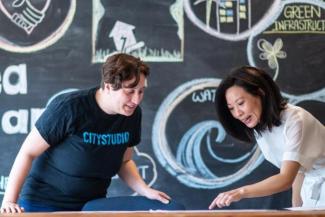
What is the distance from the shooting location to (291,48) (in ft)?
9.02

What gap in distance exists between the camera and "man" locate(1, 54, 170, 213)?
1.82 meters

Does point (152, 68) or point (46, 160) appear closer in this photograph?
point (46, 160)

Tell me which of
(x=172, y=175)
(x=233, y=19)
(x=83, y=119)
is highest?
(x=233, y=19)

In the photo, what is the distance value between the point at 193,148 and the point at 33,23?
3.40 feet

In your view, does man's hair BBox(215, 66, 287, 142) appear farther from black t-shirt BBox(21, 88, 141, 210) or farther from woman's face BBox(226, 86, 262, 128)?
black t-shirt BBox(21, 88, 141, 210)

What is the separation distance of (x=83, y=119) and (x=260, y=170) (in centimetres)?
121

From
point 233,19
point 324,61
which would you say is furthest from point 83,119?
point 324,61

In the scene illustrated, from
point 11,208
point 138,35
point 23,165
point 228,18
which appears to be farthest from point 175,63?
point 11,208

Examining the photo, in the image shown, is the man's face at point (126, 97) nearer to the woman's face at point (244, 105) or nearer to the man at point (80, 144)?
the man at point (80, 144)

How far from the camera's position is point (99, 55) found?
2.69m

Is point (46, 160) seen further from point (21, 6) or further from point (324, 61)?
point (324, 61)

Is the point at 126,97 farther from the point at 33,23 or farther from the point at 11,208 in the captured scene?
the point at 33,23

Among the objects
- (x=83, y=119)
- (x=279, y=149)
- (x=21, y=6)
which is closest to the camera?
(x=83, y=119)

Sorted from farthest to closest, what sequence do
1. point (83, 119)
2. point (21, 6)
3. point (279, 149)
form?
point (21, 6) → point (279, 149) → point (83, 119)
